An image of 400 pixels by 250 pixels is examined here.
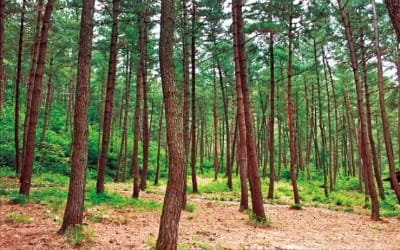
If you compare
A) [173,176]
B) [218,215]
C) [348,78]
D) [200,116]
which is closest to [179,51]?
[218,215]

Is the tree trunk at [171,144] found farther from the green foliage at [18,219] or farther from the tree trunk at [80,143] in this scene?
the green foliage at [18,219]

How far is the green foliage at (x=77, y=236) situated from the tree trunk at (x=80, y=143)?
123 mm

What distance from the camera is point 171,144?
17.0ft

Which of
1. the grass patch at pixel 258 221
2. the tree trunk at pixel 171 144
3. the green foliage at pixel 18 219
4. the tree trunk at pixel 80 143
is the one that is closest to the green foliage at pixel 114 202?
the green foliage at pixel 18 219

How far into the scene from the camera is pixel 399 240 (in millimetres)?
8969

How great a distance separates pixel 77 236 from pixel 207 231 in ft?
10.6

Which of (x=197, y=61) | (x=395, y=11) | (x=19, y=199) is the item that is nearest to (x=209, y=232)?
(x=19, y=199)

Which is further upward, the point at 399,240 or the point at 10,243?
the point at 10,243

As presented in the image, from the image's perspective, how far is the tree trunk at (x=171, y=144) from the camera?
16.5 feet

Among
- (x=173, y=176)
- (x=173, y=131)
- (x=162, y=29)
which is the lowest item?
(x=173, y=176)

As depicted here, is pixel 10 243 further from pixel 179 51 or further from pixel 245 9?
pixel 179 51

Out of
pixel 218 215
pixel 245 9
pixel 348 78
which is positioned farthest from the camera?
pixel 348 78

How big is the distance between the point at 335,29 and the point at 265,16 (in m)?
6.12

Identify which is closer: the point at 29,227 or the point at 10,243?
the point at 10,243
